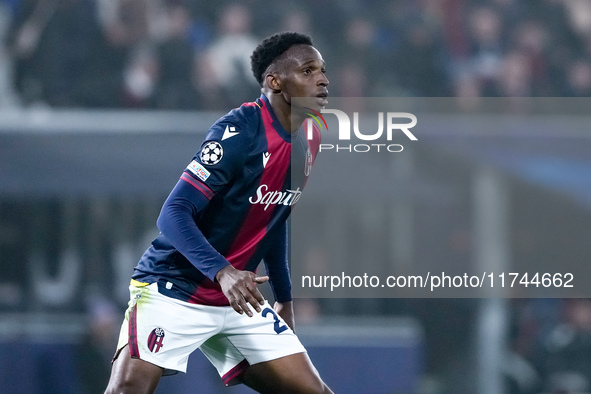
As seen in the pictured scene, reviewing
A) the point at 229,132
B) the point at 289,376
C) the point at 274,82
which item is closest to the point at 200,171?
the point at 229,132

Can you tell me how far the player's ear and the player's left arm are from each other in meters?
0.73

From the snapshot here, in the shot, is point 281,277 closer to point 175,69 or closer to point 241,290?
point 241,290

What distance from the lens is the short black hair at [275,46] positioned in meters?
4.02

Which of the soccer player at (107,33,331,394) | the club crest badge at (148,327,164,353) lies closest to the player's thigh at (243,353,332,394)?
the soccer player at (107,33,331,394)

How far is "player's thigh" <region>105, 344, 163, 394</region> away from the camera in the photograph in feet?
11.8

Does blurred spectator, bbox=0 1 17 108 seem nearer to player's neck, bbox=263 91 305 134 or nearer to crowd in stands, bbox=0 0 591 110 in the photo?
crowd in stands, bbox=0 0 591 110

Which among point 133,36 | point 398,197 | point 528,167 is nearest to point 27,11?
point 133,36

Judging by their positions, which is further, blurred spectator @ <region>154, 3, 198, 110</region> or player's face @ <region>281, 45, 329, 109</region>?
blurred spectator @ <region>154, 3, 198, 110</region>

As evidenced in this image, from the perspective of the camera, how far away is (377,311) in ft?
27.6

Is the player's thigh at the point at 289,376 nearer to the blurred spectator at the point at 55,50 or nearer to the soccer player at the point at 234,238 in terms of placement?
the soccer player at the point at 234,238

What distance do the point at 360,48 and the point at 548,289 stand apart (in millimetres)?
3397

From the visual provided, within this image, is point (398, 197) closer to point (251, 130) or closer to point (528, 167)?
point (528, 167)

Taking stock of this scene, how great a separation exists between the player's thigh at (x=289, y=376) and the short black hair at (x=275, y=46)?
134cm

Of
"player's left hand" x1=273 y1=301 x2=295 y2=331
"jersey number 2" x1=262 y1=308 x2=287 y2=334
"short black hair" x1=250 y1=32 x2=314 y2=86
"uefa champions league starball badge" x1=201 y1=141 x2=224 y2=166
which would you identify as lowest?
"jersey number 2" x1=262 y1=308 x2=287 y2=334
